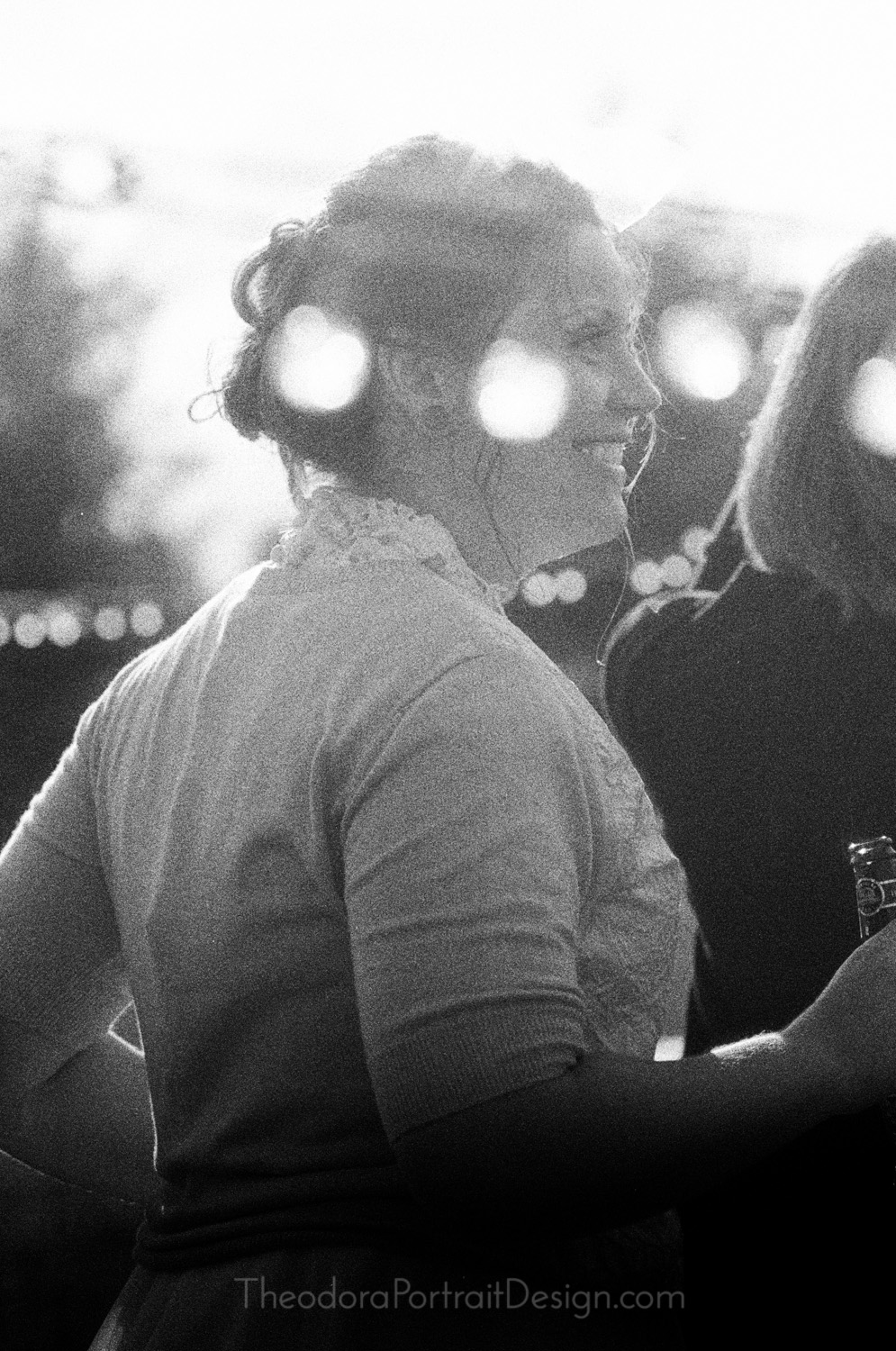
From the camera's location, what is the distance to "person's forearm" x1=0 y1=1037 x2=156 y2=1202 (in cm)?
81

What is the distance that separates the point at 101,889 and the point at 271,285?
1.15 ft

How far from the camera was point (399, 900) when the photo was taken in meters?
0.53

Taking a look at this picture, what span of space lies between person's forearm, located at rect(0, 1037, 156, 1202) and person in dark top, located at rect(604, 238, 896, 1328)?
335 mm

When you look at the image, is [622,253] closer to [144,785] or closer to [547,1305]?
[144,785]

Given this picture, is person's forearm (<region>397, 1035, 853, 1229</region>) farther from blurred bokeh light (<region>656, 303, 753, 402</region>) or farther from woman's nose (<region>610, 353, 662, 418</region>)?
blurred bokeh light (<region>656, 303, 753, 402</region>)

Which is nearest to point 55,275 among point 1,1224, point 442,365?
point 1,1224

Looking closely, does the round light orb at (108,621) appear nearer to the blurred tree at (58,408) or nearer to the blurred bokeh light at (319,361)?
the blurred tree at (58,408)

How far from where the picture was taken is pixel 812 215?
3.03 meters

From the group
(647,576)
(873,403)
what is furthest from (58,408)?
(873,403)

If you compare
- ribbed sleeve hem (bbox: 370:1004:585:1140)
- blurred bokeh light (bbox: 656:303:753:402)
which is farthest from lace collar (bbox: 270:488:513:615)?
blurred bokeh light (bbox: 656:303:753:402)

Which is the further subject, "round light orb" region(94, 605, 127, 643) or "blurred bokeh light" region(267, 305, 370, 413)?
"round light orb" region(94, 605, 127, 643)

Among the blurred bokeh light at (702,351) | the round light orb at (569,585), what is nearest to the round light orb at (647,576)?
the round light orb at (569,585)

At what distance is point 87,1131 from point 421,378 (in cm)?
47

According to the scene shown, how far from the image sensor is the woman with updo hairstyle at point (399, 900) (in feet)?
1.74
